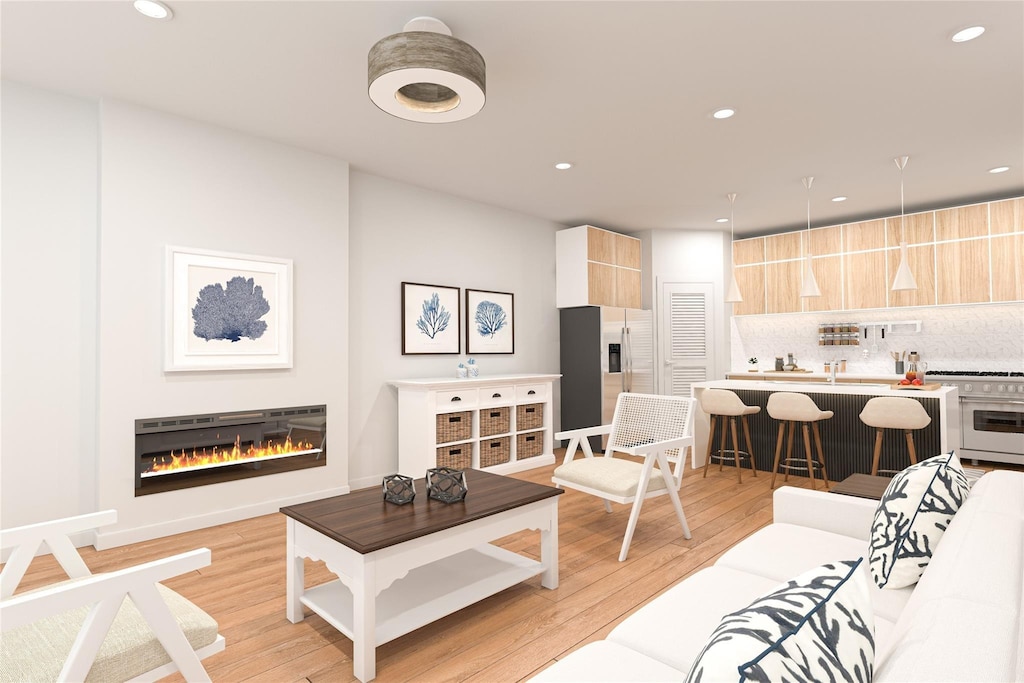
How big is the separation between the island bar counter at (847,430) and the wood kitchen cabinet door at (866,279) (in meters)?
1.51

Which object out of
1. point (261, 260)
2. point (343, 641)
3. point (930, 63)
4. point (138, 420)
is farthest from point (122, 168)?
point (930, 63)

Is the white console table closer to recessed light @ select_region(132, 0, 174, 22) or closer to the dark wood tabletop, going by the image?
the dark wood tabletop

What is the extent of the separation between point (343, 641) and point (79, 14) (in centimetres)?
309

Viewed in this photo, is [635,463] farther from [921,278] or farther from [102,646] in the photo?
[921,278]

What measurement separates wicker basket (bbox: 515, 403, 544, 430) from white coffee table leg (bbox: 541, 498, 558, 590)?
2.75 metres

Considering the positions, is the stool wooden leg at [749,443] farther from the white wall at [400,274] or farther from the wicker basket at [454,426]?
the wicker basket at [454,426]

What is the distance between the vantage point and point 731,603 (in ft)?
5.26

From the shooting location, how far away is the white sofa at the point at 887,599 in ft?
2.75

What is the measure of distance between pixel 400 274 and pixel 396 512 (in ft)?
10.2

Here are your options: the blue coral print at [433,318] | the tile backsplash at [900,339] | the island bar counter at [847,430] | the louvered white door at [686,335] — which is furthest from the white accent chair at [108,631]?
the tile backsplash at [900,339]

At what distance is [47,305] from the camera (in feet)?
10.7

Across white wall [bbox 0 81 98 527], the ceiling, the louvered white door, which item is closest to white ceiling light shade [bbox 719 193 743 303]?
the louvered white door

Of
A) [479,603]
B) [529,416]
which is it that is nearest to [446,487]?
[479,603]

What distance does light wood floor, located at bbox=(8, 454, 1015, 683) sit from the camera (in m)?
2.07
